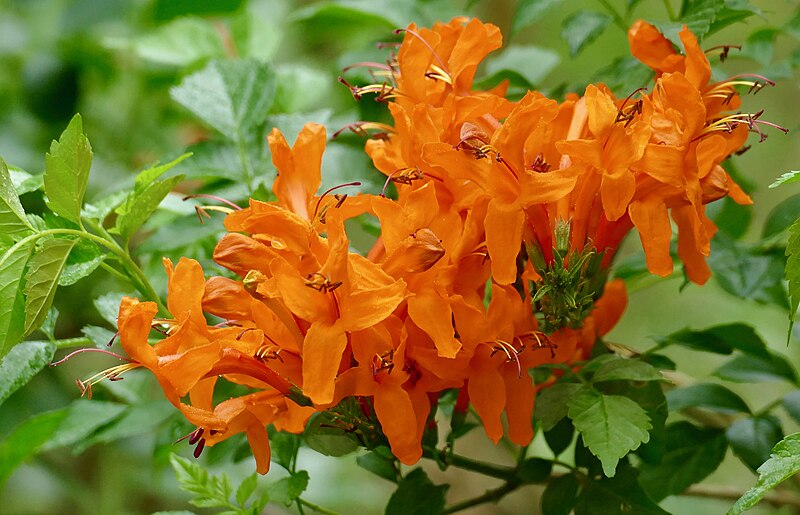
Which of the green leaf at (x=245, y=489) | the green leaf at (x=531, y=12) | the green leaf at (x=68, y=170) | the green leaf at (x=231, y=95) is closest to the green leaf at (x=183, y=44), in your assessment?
the green leaf at (x=231, y=95)

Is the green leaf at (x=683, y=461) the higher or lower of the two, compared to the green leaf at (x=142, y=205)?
lower

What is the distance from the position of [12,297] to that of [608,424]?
1.53ft

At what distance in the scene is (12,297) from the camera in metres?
0.66

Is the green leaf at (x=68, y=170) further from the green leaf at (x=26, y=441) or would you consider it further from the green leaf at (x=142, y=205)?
the green leaf at (x=26, y=441)

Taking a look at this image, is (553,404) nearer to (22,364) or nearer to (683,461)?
(683,461)

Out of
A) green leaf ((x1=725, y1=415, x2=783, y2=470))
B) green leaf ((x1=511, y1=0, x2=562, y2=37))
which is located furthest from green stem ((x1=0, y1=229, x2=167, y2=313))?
green leaf ((x1=725, y1=415, x2=783, y2=470))

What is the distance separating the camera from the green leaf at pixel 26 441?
37.8 inches

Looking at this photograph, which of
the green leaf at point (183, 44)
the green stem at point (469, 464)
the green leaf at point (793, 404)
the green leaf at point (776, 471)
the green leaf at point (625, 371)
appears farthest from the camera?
the green leaf at point (183, 44)

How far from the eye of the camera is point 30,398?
156 cm

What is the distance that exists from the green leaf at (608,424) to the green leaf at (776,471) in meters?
0.08

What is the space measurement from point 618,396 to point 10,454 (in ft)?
2.23

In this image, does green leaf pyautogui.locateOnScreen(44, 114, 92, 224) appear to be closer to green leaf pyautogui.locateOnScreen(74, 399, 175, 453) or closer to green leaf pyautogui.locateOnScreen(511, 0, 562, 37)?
green leaf pyautogui.locateOnScreen(74, 399, 175, 453)

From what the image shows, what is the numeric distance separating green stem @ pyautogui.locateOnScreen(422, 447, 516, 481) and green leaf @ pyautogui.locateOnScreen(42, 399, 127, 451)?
393mm

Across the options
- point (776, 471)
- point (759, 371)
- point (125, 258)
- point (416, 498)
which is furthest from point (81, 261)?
A: point (759, 371)
